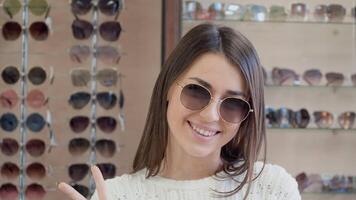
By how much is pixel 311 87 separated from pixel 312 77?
0.04 metres

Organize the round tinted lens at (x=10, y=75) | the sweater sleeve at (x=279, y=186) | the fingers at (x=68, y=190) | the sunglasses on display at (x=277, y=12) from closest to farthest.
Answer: the fingers at (x=68, y=190) → the sweater sleeve at (x=279, y=186) → the round tinted lens at (x=10, y=75) → the sunglasses on display at (x=277, y=12)

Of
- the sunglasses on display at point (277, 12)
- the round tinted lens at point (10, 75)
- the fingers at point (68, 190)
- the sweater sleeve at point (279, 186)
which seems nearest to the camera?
the fingers at point (68, 190)

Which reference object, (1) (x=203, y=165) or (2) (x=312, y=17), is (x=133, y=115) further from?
(1) (x=203, y=165)

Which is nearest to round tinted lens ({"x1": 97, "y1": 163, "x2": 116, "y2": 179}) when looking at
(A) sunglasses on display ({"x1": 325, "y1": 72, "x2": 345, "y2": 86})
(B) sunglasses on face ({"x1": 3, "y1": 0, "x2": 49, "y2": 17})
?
(B) sunglasses on face ({"x1": 3, "y1": 0, "x2": 49, "y2": 17})

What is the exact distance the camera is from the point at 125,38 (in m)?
1.80

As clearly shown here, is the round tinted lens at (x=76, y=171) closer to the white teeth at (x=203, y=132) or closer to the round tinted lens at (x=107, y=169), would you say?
the round tinted lens at (x=107, y=169)

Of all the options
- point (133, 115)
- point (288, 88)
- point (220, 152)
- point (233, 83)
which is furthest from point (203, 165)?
point (288, 88)

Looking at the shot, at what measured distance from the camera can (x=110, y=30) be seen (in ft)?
5.76

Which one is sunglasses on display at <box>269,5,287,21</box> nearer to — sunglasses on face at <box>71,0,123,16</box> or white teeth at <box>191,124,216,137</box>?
sunglasses on face at <box>71,0,123,16</box>

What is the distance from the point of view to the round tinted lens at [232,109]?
29.7 inches

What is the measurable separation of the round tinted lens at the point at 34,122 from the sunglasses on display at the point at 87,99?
118 millimetres

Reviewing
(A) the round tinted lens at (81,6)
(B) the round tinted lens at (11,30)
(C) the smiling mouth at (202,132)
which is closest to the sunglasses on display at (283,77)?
(A) the round tinted lens at (81,6)

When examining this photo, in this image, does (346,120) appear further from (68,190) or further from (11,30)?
(68,190)

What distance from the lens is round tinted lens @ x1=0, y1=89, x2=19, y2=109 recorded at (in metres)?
1.75
